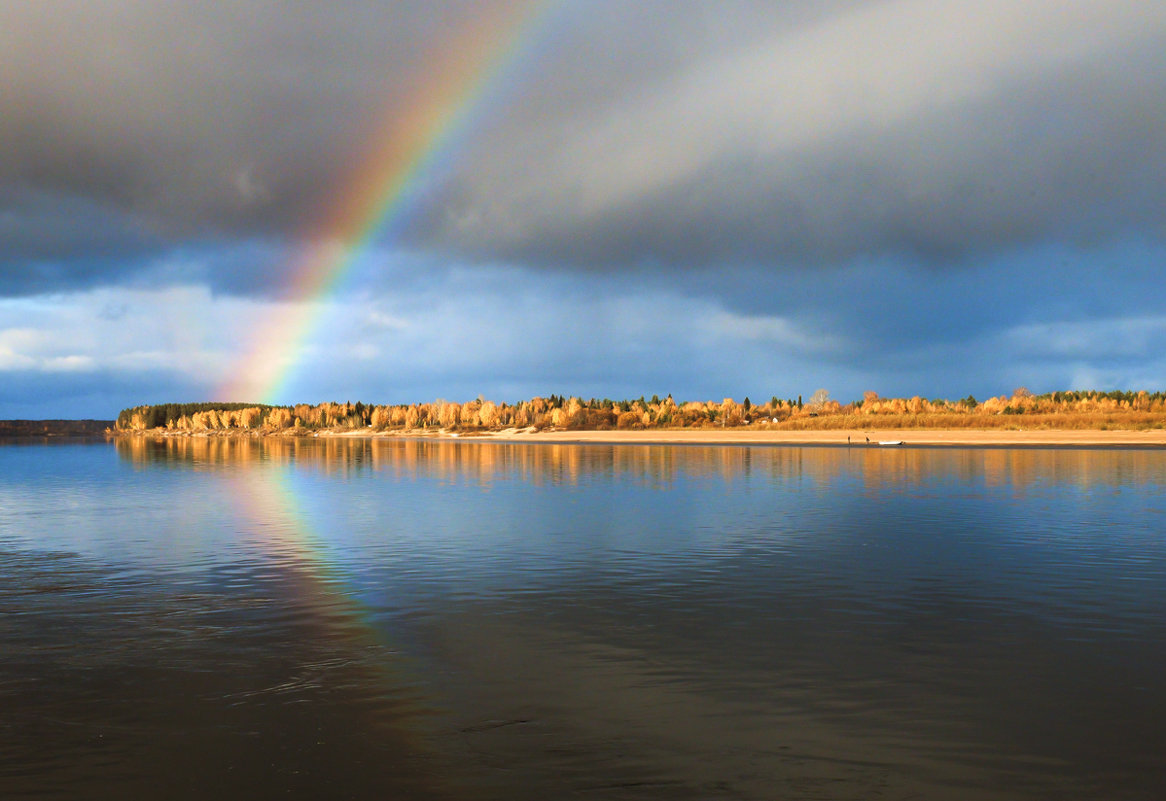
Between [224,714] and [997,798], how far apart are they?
12.8 metres

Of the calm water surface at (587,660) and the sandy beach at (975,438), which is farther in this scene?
the sandy beach at (975,438)

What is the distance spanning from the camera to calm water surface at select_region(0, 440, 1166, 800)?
12.3 m

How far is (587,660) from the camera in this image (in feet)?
59.0

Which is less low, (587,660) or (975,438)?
(975,438)

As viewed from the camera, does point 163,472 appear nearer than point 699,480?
No

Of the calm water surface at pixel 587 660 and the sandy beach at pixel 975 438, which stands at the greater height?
the sandy beach at pixel 975 438

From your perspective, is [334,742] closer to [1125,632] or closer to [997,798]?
[997,798]

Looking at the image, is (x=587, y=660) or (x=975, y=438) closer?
(x=587, y=660)

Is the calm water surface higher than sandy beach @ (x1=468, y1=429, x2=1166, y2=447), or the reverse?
sandy beach @ (x1=468, y1=429, x2=1166, y2=447)

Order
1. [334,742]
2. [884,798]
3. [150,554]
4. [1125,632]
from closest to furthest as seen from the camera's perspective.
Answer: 1. [884,798]
2. [334,742]
3. [1125,632]
4. [150,554]

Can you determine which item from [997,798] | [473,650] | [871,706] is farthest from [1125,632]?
[473,650]

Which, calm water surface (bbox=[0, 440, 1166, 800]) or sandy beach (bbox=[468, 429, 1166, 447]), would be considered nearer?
calm water surface (bbox=[0, 440, 1166, 800])

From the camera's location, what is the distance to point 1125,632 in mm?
20125

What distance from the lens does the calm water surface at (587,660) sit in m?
12.3
